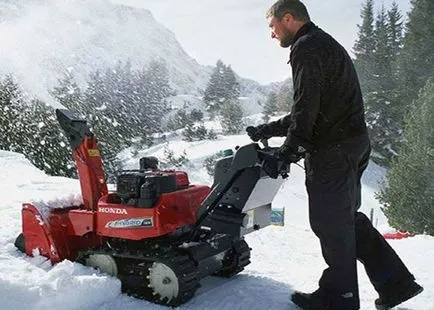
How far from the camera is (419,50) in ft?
136

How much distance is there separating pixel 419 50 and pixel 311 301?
4164 cm

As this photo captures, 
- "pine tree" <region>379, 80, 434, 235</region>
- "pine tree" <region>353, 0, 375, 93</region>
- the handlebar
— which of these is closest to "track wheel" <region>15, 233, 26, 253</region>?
the handlebar

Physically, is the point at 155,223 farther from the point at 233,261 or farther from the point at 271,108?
the point at 271,108

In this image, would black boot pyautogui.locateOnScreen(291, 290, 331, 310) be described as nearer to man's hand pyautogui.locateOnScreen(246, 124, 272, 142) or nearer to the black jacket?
the black jacket

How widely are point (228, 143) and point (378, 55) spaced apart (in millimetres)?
16452

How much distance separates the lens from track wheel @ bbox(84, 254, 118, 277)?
421cm

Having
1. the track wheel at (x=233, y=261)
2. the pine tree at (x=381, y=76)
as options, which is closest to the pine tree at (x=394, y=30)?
the pine tree at (x=381, y=76)

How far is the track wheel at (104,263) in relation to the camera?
166 inches

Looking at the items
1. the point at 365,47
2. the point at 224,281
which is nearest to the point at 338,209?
the point at 224,281

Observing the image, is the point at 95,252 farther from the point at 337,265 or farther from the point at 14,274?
the point at 337,265

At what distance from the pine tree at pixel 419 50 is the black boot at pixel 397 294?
3902 cm

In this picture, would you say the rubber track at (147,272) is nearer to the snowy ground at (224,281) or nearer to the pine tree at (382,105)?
the snowy ground at (224,281)

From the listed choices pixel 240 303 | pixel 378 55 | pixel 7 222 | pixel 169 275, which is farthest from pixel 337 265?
pixel 378 55

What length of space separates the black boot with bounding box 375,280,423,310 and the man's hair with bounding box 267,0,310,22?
1945 millimetres
